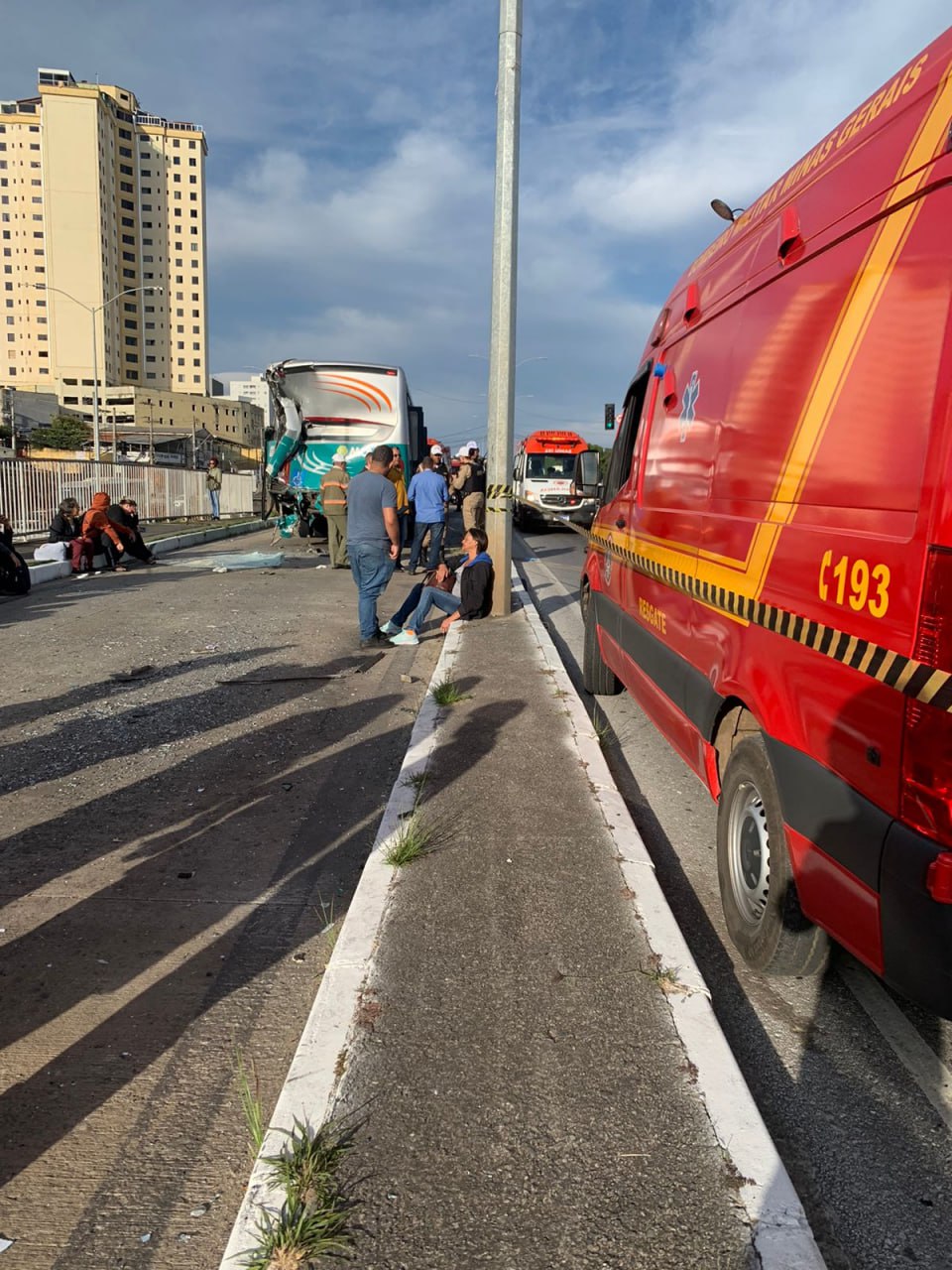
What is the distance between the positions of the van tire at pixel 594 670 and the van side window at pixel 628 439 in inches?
40.0

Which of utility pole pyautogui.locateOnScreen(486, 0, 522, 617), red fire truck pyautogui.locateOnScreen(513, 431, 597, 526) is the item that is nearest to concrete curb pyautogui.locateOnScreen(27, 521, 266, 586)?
utility pole pyautogui.locateOnScreen(486, 0, 522, 617)

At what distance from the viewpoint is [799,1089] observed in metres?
2.44

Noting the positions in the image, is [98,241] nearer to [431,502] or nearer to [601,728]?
[431,502]

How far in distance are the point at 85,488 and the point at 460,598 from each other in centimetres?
1345

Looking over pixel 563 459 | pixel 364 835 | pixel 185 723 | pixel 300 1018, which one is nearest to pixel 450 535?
pixel 563 459

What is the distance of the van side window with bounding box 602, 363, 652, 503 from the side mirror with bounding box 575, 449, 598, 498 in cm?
12

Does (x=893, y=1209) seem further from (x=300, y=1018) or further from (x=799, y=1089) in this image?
(x=300, y=1018)

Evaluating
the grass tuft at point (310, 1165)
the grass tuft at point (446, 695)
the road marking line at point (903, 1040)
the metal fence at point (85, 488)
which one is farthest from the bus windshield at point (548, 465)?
the grass tuft at point (310, 1165)

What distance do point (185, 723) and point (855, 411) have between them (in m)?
4.79

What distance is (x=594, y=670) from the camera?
6.64 metres

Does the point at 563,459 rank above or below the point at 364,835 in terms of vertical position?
above

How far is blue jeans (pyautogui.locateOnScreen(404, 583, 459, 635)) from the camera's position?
345 inches

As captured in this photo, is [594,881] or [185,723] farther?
[185,723]

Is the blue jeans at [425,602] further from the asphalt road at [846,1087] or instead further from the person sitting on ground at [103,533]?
the person sitting on ground at [103,533]
